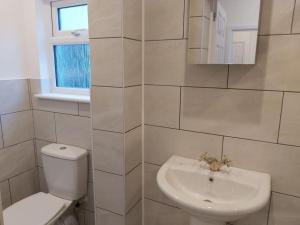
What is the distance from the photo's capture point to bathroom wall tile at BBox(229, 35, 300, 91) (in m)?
1.09

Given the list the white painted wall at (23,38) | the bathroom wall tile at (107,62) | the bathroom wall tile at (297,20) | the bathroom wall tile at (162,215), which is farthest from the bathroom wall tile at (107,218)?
the bathroom wall tile at (297,20)

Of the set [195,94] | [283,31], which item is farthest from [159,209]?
[283,31]

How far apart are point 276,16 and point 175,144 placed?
2.82 feet

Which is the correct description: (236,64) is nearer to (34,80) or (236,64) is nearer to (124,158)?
(124,158)

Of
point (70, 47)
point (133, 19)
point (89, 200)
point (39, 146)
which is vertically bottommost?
point (89, 200)

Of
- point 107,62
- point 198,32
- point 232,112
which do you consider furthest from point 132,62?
point 232,112

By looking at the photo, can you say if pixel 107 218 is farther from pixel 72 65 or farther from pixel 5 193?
pixel 72 65

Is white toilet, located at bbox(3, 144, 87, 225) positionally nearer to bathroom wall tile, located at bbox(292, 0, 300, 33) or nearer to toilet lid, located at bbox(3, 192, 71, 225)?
toilet lid, located at bbox(3, 192, 71, 225)

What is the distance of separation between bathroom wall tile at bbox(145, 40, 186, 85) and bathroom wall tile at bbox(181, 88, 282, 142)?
0.37 feet

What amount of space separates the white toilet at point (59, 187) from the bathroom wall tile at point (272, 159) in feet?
3.46

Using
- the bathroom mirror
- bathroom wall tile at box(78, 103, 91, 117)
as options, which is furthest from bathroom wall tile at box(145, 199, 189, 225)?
the bathroom mirror

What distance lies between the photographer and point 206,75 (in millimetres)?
1298

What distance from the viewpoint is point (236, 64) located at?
1204 mm

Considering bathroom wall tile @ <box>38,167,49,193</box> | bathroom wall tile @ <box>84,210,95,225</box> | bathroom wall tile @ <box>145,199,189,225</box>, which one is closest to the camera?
bathroom wall tile @ <box>145,199,189,225</box>
